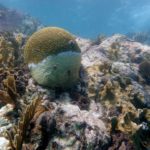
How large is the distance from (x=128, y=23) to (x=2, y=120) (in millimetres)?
48163

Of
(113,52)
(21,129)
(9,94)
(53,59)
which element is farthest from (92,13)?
(21,129)

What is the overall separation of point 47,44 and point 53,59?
376 millimetres

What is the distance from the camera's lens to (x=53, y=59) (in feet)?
16.2

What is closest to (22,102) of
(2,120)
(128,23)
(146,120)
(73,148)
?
(2,120)

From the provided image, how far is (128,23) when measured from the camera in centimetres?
4956

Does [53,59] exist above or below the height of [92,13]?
below

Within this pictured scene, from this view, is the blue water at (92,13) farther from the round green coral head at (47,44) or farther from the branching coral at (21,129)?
the branching coral at (21,129)

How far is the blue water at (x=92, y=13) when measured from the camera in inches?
1611

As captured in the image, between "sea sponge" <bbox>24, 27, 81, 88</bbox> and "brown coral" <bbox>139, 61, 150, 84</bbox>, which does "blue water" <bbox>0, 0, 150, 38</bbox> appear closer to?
"brown coral" <bbox>139, 61, 150, 84</bbox>

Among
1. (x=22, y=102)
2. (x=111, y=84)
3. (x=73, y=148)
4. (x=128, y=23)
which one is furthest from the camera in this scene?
(x=128, y=23)

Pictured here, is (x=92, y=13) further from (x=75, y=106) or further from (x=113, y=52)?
(x=75, y=106)

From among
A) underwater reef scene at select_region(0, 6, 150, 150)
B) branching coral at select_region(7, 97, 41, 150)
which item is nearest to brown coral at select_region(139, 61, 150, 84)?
underwater reef scene at select_region(0, 6, 150, 150)

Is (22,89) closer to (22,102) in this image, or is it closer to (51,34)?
(22,102)

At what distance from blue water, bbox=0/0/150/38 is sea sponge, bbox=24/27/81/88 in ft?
107
